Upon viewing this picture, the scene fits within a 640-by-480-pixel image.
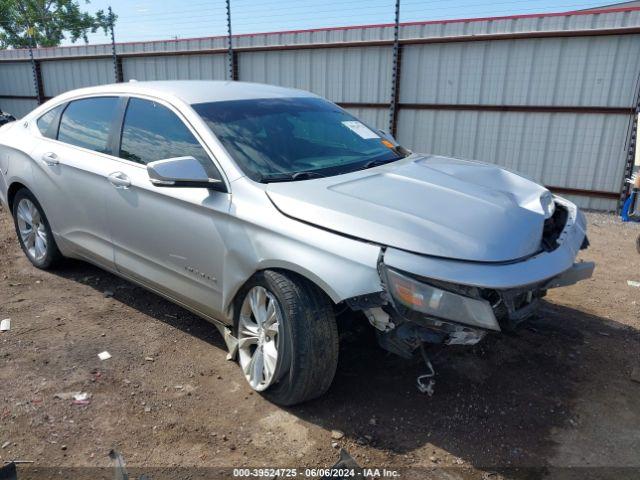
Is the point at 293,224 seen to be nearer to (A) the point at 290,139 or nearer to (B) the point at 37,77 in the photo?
(A) the point at 290,139

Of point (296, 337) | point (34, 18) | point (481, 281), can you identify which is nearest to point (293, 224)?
point (296, 337)

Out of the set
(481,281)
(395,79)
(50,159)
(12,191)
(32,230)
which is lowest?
(32,230)

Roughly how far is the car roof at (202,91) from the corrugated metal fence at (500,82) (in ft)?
18.1

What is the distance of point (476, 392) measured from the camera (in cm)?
308

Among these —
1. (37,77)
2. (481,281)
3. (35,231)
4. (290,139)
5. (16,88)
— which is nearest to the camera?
(481,281)

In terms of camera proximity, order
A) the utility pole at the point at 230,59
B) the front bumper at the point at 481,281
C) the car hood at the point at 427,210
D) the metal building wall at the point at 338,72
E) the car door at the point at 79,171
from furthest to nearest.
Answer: the utility pole at the point at 230,59, the metal building wall at the point at 338,72, the car door at the point at 79,171, the car hood at the point at 427,210, the front bumper at the point at 481,281

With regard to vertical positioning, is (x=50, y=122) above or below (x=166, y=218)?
above

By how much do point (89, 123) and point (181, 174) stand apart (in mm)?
1667

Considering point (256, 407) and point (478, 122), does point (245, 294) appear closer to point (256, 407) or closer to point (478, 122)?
point (256, 407)

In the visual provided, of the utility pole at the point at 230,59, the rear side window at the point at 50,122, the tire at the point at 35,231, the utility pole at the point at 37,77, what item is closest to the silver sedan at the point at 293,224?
the rear side window at the point at 50,122

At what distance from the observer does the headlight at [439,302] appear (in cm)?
237

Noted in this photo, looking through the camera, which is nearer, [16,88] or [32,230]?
[32,230]

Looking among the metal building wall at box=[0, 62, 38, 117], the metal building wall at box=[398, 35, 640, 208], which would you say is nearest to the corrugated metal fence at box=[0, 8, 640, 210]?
the metal building wall at box=[398, 35, 640, 208]

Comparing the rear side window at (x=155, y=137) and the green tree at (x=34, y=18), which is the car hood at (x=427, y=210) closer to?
the rear side window at (x=155, y=137)
